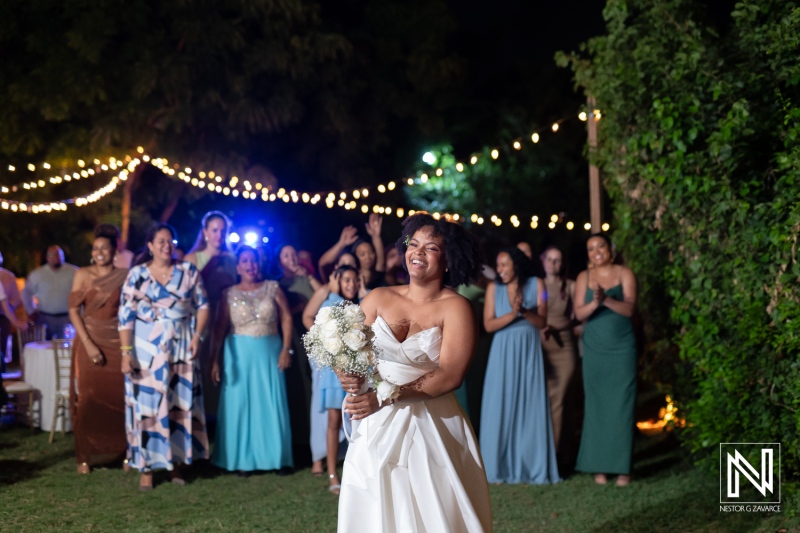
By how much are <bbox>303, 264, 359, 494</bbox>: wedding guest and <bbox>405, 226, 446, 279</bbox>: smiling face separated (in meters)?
3.22

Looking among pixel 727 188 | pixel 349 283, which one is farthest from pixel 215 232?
pixel 727 188

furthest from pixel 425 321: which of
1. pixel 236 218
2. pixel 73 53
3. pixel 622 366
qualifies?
pixel 236 218

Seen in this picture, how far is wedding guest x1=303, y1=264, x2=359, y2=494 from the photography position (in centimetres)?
808

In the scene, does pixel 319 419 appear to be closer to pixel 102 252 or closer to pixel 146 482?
pixel 146 482

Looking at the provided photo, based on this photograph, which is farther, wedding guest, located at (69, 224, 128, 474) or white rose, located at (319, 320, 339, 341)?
wedding guest, located at (69, 224, 128, 474)

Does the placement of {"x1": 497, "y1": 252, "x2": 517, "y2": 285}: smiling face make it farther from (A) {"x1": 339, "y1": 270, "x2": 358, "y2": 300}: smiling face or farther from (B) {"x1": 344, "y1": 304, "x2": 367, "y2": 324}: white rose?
(B) {"x1": 344, "y1": 304, "x2": 367, "y2": 324}: white rose

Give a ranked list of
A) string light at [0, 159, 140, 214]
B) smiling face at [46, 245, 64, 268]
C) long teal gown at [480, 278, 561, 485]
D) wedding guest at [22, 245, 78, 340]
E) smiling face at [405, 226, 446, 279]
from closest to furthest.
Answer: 1. smiling face at [405, 226, 446, 279]
2. long teal gown at [480, 278, 561, 485]
3. wedding guest at [22, 245, 78, 340]
4. smiling face at [46, 245, 64, 268]
5. string light at [0, 159, 140, 214]

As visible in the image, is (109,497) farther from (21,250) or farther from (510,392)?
(21,250)

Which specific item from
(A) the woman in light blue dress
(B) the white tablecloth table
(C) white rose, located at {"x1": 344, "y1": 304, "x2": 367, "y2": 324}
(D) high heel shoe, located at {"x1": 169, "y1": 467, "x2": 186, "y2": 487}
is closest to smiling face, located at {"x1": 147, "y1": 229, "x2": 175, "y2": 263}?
(D) high heel shoe, located at {"x1": 169, "y1": 467, "x2": 186, "y2": 487}

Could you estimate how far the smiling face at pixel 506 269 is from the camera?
8531 mm

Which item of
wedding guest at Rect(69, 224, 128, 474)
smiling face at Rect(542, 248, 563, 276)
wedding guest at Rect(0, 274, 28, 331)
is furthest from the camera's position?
wedding guest at Rect(0, 274, 28, 331)

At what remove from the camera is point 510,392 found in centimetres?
847

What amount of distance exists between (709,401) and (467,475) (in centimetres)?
291

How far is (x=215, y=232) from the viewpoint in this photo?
9383 millimetres
